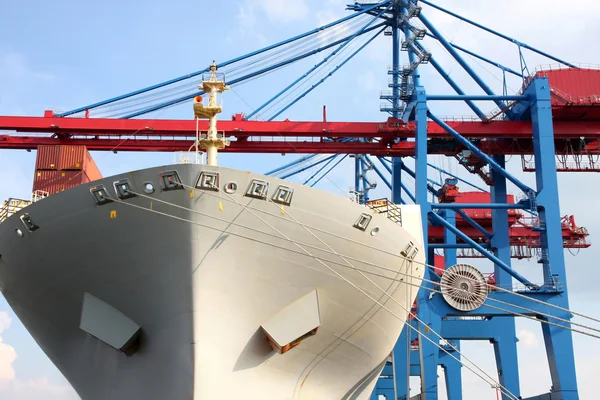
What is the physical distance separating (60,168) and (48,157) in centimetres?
70

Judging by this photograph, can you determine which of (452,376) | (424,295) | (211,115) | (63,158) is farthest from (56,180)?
(452,376)

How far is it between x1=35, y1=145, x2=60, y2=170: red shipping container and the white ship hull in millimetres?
7337

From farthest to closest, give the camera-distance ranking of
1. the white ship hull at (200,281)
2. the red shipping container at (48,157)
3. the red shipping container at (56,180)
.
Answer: the red shipping container at (48,157) → the red shipping container at (56,180) → the white ship hull at (200,281)

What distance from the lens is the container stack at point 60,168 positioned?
20.1m

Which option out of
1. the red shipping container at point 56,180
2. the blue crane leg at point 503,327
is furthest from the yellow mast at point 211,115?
the blue crane leg at point 503,327

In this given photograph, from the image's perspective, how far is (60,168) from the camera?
68.2ft

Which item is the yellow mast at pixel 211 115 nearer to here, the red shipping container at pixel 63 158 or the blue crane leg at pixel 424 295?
the red shipping container at pixel 63 158

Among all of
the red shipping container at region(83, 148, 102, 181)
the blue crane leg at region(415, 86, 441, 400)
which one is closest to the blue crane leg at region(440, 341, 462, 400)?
the blue crane leg at region(415, 86, 441, 400)

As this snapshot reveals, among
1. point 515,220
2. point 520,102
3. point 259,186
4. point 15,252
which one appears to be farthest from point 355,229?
point 515,220

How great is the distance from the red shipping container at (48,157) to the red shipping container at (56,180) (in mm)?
264

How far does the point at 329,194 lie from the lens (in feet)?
42.9

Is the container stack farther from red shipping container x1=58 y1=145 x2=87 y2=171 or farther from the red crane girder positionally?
the red crane girder

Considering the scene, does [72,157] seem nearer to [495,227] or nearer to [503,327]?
[495,227]

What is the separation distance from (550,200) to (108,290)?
17.6 metres
